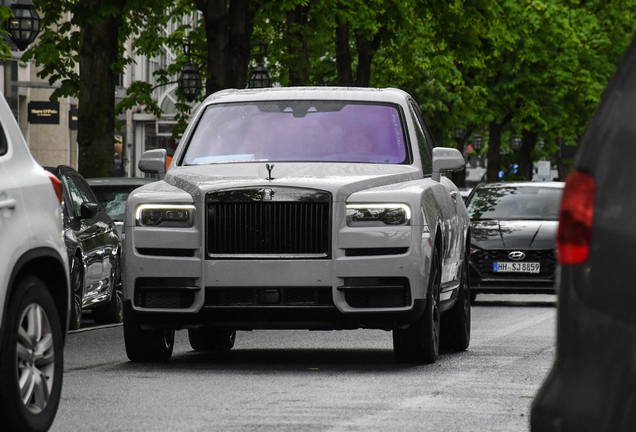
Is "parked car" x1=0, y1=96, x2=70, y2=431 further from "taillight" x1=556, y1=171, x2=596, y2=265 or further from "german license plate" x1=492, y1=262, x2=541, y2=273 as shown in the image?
"german license plate" x1=492, y1=262, x2=541, y2=273

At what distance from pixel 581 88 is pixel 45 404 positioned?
43804 mm

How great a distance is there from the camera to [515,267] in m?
20.3

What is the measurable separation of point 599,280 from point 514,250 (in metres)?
16.4

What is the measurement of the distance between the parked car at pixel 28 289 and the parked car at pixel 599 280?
117 inches

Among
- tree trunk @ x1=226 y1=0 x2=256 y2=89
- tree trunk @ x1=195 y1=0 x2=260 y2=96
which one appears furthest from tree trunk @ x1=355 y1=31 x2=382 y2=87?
tree trunk @ x1=226 y1=0 x2=256 y2=89

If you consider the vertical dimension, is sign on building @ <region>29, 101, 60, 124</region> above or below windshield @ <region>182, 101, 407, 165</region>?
below

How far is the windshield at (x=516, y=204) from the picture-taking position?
21.2 meters

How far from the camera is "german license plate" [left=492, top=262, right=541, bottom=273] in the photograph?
20188 millimetres

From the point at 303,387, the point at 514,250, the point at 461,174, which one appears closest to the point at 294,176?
the point at 303,387

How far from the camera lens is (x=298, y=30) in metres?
29.4

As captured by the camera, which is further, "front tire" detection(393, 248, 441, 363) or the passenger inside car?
the passenger inside car

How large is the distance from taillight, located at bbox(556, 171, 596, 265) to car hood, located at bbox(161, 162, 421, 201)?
6.07 metres

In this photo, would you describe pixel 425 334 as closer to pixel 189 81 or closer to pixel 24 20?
pixel 24 20

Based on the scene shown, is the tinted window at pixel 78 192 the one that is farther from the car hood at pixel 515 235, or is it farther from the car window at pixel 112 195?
the car hood at pixel 515 235
